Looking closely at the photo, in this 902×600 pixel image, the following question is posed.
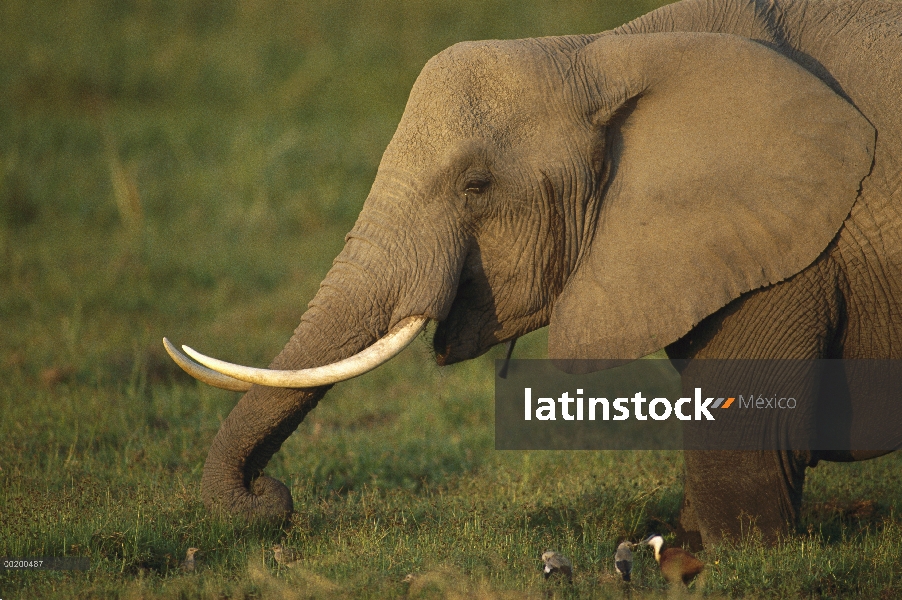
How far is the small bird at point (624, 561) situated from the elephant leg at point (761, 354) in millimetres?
306

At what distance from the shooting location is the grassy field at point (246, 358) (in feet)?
14.0

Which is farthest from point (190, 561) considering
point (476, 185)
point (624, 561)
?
point (476, 185)

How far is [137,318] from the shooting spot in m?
8.82

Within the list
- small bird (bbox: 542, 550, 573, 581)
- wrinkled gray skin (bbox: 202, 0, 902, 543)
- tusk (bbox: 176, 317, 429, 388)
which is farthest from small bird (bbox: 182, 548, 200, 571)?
small bird (bbox: 542, 550, 573, 581)

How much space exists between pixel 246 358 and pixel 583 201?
176 inches

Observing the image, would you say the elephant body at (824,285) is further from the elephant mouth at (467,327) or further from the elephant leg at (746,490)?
the elephant mouth at (467,327)

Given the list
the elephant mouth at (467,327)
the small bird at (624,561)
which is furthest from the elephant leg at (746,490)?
the elephant mouth at (467,327)

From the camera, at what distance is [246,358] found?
26.4 ft

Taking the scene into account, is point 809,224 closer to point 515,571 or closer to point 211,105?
point 515,571

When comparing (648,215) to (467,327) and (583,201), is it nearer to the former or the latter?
(583,201)

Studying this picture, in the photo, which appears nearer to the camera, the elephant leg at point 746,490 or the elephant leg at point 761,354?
the elephant leg at point 761,354

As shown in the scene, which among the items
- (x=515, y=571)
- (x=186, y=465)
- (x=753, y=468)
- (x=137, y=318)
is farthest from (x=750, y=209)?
(x=137, y=318)

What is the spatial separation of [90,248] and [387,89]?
5.17 m

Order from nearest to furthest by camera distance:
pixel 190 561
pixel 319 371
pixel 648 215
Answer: pixel 319 371 → pixel 648 215 → pixel 190 561
